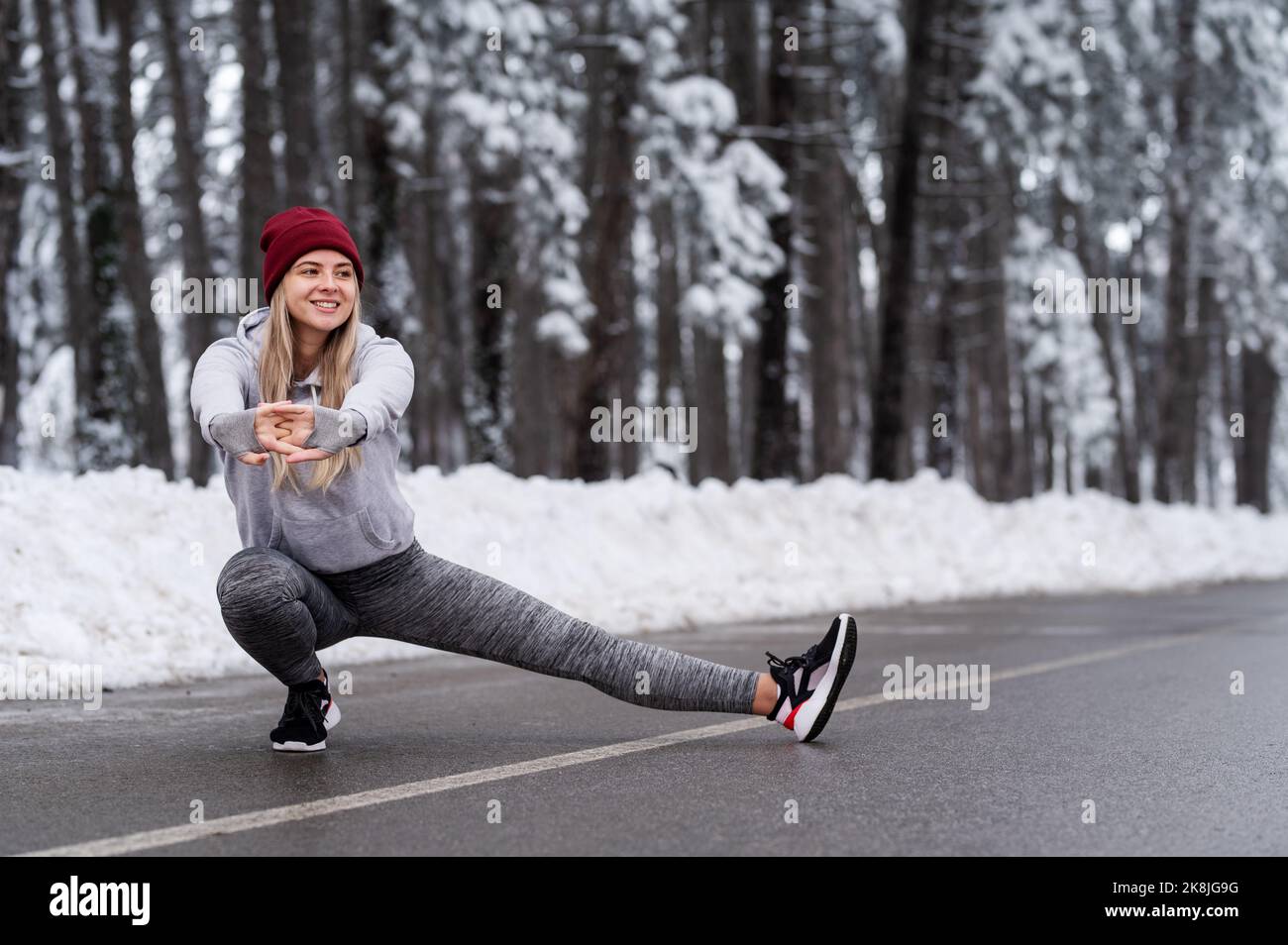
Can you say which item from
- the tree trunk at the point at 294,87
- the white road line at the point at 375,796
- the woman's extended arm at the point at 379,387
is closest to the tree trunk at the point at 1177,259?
the tree trunk at the point at 294,87

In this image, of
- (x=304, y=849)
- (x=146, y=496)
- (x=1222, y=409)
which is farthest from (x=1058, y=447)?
(x=304, y=849)

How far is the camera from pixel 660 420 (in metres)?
16.1

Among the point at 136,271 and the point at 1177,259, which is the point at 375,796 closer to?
the point at 136,271

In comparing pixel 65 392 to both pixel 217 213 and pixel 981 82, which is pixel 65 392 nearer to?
pixel 217 213

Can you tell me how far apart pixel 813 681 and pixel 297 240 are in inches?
93.1

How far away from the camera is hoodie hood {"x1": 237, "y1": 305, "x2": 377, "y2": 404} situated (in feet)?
17.3

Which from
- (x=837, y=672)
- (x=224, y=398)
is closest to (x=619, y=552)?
(x=837, y=672)

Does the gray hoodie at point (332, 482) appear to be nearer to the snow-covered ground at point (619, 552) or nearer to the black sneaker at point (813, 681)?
the black sneaker at point (813, 681)

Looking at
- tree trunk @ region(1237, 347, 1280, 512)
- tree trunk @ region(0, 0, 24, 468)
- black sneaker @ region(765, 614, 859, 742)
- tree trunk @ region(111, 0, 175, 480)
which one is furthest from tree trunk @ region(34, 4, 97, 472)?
tree trunk @ region(1237, 347, 1280, 512)

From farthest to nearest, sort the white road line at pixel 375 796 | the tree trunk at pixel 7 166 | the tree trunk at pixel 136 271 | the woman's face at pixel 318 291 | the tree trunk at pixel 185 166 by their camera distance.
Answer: the tree trunk at pixel 185 166 → the tree trunk at pixel 136 271 → the tree trunk at pixel 7 166 → the woman's face at pixel 318 291 → the white road line at pixel 375 796

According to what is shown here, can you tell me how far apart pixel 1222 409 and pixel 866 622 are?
37.1m

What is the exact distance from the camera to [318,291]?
5.22 meters

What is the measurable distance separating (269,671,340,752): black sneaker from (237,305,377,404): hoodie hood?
103 centimetres

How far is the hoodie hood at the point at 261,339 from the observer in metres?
5.28
